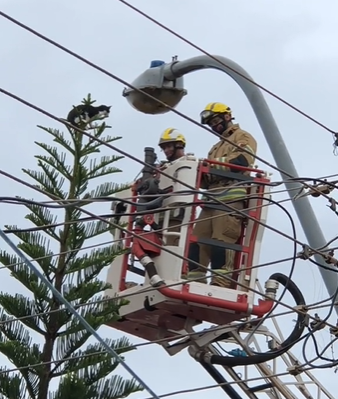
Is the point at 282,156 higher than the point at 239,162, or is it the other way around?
the point at 239,162

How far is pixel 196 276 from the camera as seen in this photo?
9.59m

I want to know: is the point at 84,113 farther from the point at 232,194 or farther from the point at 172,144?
the point at 232,194

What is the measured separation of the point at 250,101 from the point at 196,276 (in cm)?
140

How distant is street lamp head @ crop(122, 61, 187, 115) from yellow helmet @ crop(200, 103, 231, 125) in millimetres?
671

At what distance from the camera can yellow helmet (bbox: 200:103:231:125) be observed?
33.6 feet

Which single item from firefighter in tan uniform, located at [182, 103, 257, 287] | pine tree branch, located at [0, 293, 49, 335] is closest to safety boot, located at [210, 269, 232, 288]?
firefighter in tan uniform, located at [182, 103, 257, 287]

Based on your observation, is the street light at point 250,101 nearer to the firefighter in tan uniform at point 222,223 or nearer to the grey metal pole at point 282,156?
the grey metal pole at point 282,156

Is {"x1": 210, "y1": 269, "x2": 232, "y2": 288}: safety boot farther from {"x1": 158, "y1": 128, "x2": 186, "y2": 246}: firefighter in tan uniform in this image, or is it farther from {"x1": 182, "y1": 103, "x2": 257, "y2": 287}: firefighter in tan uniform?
{"x1": 158, "y1": 128, "x2": 186, "y2": 246}: firefighter in tan uniform

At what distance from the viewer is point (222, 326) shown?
32.2 ft

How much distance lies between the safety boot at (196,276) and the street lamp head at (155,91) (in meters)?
1.23

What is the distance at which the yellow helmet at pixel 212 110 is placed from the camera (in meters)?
10.2

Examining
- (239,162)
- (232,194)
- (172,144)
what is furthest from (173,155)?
(232,194)

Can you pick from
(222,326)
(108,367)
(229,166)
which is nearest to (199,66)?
(229,166)

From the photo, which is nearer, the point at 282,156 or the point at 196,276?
the point at 282,156
